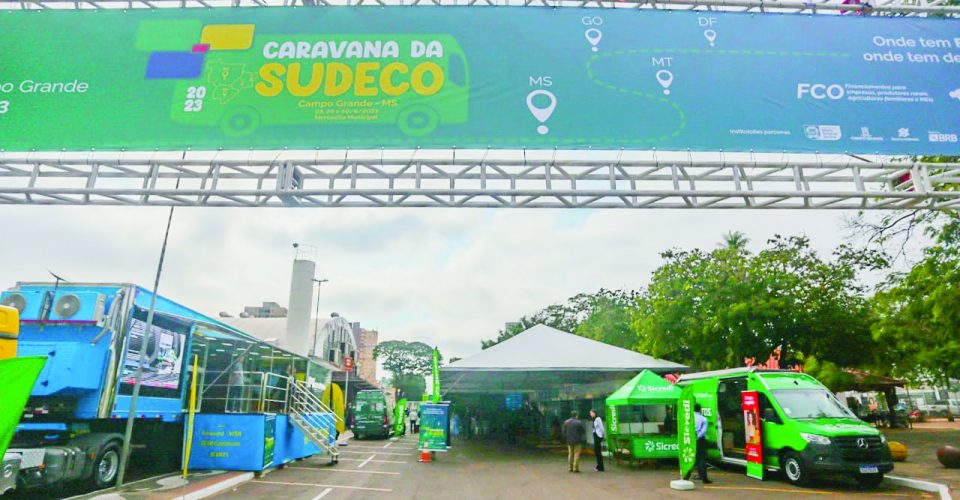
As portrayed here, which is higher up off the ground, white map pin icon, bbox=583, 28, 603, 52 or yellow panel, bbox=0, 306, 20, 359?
white map pin icon, bbox=583, 28, 603, 52

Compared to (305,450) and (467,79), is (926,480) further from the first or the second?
(305,450)

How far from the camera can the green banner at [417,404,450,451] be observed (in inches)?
695

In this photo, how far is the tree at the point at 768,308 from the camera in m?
23.0

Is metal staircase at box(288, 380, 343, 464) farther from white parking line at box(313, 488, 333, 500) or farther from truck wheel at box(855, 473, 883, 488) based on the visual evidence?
truck wheel at box(855, 473, 883, 488)

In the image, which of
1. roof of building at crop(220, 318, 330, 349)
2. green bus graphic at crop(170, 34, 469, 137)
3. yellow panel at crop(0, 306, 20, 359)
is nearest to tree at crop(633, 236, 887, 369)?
green bus graphic at crop(170, 34, 469, 137)

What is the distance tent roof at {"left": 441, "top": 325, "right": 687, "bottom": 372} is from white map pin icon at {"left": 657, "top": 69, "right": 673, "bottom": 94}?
12.4 meters

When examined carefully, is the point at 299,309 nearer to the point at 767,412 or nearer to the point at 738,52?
the point at 767,412

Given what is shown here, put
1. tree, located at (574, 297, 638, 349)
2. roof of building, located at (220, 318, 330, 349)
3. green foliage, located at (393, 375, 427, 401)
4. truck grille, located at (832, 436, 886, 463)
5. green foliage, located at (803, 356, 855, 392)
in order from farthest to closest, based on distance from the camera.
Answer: green foliage, located at (393, 375, 427, 401) < roof of building, located at (220, 318, 330, 349) < tree, located at (574, 297, 638, 349) < green foliage, located at (803, 356, 855, 392) < truck grille, located at (832, 436, 886, 463)

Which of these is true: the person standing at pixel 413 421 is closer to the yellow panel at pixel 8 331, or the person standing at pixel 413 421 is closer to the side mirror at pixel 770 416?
the side mirror at pixel 770 416

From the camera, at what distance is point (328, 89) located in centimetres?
869

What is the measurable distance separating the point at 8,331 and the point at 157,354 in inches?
180

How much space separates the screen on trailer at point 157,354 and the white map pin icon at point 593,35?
9.01 metres

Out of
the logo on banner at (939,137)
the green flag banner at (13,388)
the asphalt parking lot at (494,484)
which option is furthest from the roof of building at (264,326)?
the logo on banner at (939,137)

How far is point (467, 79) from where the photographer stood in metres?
8.79
